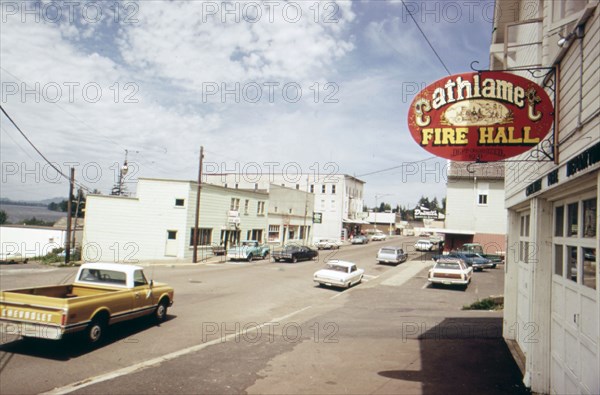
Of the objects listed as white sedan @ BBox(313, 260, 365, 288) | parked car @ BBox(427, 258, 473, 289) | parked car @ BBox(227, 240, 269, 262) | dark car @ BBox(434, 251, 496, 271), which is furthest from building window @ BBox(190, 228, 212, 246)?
parked car @ BBox(427, 258, 473, 289)

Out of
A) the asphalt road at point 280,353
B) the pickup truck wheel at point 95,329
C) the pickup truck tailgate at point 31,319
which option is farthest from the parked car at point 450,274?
the pickup truck tailgate at point 31,319

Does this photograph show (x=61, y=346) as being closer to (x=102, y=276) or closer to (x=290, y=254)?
(x=102, y=276)

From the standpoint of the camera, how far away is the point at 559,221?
22.8ft

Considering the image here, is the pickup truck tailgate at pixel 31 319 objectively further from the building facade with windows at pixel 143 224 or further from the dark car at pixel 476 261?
the dark car at pixel 476 261

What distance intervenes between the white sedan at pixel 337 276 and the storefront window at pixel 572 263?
52.1 ft

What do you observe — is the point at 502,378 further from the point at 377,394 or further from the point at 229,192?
the point at 229,192

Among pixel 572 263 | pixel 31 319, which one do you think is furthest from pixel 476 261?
pixel 31 319

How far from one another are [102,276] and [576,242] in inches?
431

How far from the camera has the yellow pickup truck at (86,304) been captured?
8.66m

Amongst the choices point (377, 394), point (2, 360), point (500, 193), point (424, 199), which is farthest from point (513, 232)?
point (424, 199)

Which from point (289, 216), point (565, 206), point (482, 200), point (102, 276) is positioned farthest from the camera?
point (289, 216)

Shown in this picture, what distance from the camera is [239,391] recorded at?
23.9 feet

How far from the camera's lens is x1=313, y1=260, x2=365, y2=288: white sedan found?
21797 mm

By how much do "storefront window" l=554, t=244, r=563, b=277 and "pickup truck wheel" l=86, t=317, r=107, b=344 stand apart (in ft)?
30.6
